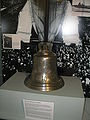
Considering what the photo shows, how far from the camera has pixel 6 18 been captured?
42.3 inches

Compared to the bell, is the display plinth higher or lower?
lower

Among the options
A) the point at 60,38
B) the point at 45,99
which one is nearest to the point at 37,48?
the point at 60,38

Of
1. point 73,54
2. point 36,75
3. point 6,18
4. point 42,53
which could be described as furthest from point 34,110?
point 6,18

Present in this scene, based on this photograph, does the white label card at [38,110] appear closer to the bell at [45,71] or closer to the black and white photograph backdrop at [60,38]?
the bell at [45,71]

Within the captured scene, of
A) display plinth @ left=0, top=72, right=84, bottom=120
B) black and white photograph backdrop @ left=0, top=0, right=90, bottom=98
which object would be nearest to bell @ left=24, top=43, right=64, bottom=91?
display plinth @ left=0, top=72, right=84, bottom=120

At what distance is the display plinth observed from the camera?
0.85m

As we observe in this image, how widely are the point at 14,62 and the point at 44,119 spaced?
0.41 meters

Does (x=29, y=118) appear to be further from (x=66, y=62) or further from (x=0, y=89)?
(x=66, y=62)

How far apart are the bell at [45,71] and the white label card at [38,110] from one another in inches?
2.8

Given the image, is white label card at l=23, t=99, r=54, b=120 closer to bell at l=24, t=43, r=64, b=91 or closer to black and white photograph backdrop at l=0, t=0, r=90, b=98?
bell at l=24, t=43, r=64, b=91

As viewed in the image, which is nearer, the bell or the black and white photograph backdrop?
the bell

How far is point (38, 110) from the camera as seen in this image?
89 cm

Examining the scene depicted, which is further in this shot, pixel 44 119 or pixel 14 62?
pixel 14 62

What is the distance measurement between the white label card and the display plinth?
0.01 m
